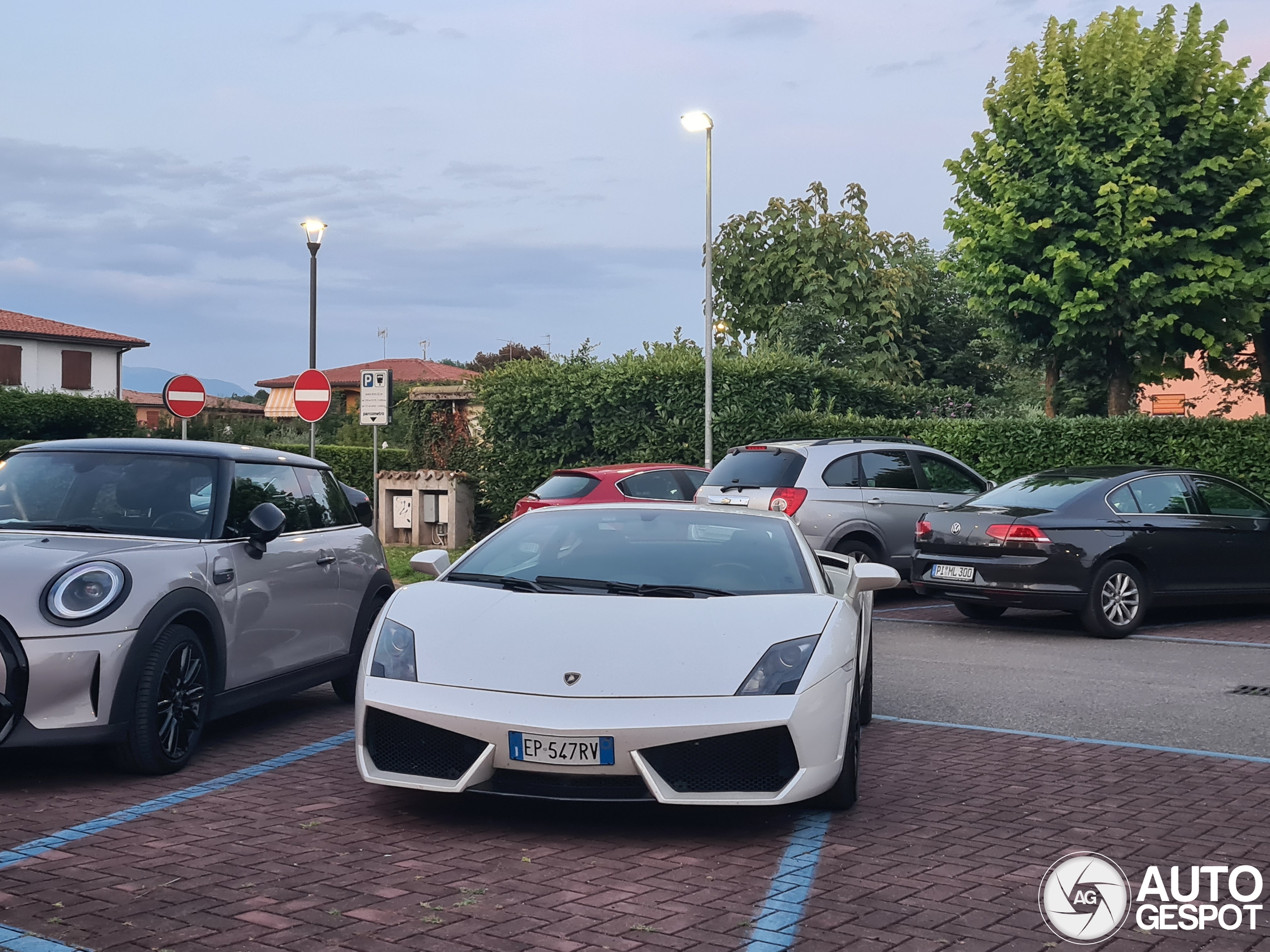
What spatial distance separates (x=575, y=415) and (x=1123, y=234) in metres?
11.0

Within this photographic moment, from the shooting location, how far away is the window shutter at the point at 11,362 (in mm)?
72500

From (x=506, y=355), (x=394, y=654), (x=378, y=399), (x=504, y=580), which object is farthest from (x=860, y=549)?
(x=506, y=355)

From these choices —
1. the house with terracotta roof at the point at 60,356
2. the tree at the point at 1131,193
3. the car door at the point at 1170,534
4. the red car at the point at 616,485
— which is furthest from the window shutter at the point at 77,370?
the car door at the point at 1170,534

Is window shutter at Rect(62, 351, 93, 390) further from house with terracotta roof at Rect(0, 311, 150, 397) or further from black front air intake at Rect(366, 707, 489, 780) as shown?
black front air intake at Rect(366, 707, 489, 780)

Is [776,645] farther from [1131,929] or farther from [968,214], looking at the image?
[968,214]

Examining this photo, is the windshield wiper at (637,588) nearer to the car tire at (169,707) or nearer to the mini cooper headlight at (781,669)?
the mini cooper headlight at (781,669)

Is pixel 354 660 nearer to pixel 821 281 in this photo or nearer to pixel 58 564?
pixel 58 564

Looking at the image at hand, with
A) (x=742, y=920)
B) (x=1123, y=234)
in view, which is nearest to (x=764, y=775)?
(x=742, y=920)

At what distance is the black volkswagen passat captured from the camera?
1200cm

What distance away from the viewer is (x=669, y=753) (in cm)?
498

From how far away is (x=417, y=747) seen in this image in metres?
5.20

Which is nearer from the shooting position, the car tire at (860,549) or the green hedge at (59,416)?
the car tire at (860,549)

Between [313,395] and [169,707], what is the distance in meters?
12.8

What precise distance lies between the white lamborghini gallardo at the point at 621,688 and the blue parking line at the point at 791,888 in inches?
7.1
